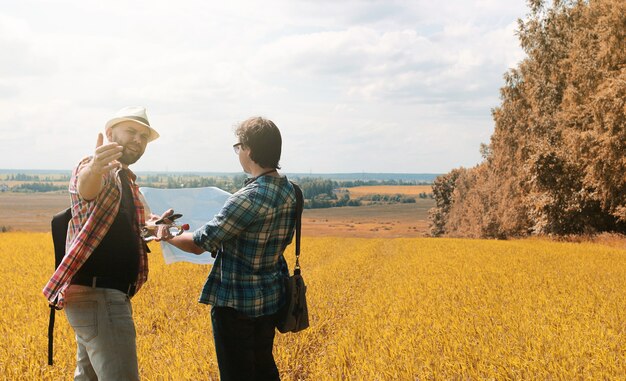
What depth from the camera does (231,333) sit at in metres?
3.18

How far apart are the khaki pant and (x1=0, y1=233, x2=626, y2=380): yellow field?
1578 mm

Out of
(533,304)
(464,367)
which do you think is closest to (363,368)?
(464,367)

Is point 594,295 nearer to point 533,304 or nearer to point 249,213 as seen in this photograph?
point 533,304

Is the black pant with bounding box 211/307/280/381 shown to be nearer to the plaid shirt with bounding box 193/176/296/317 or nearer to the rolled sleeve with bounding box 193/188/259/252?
the plaid shirt with bounding box 193/176/296/317

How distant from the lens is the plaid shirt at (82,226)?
3027mm

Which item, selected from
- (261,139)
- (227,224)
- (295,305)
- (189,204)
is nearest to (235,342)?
(295,305)

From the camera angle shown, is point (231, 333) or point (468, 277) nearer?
point (231, 333)

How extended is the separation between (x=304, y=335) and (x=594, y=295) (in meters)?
5.67

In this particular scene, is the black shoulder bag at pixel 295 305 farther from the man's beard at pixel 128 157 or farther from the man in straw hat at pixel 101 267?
the man's beard at pixel 128 157

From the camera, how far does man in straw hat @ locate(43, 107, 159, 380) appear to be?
3023mm

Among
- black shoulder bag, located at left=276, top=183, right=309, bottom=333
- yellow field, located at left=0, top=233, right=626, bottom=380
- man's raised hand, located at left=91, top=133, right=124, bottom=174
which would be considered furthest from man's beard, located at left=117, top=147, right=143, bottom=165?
yellow field, located at left=0, top=233, right=626, bottom=380

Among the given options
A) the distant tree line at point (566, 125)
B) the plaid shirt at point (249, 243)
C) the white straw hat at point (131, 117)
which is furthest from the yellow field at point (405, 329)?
the distant tree line at point (566, 125)

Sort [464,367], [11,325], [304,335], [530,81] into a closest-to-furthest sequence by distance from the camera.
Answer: [464,367]
[304,335]
[11,325]
[530,81]

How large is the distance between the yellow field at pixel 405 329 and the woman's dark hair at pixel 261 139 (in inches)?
96.0
